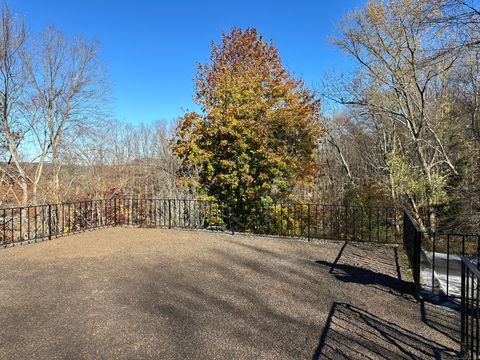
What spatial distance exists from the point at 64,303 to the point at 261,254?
12.1ft

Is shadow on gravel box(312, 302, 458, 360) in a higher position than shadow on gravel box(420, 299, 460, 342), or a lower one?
higher

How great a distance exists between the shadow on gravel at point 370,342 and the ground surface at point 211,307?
0.04ft

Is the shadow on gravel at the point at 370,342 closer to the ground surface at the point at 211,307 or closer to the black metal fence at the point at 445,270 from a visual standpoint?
the ground surface at the point at 211,307

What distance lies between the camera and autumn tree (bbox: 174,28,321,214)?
11461 millimetres

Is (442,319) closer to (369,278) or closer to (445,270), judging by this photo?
(369,278)

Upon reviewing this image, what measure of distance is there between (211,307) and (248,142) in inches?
319

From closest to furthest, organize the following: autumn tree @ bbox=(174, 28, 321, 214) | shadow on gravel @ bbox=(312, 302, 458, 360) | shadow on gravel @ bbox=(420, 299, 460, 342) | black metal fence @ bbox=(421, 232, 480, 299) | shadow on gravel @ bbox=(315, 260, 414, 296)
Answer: shadow on gravel @ bbox=(312, 302, 458, 360) < shadow on gravel @ bbox=(420, 299, 460, 342) < black metal fence @ bbox=(421, 232, 480, 299) < shadow on gravel @ bbox=(315, 260, 414, 296) < autumn tree @ bbox=(174, 28, 321, 214)

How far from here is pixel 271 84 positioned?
13.1 meters

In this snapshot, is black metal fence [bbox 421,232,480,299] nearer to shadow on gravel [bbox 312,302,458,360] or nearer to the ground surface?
the ground surface

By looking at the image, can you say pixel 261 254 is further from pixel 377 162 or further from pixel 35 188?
pixel 377 162

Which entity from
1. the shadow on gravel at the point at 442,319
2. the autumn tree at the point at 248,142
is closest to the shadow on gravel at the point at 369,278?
the shadow on gravel at the point at 442,319

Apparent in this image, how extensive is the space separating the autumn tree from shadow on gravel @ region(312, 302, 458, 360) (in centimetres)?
779

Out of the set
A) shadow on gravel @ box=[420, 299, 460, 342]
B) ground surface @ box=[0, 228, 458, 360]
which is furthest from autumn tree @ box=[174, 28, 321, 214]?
shadow on gravel @ box=[420, 299, 460, 342]

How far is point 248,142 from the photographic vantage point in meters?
11.7
